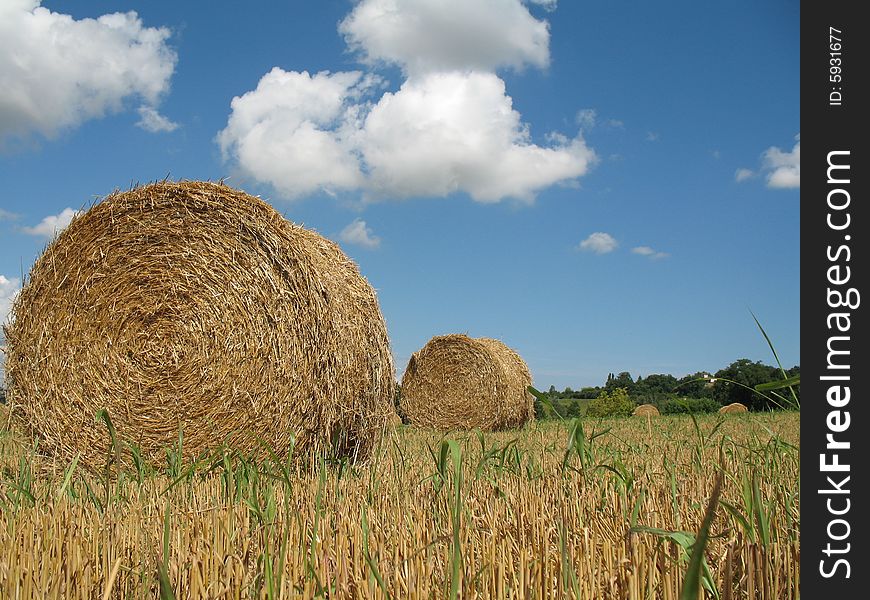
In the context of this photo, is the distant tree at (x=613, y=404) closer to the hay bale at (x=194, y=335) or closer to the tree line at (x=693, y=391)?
the tree line at (x=693, y=391)

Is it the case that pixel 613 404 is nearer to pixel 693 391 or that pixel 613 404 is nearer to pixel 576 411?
pixel 693 391

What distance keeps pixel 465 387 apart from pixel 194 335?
7.74 m

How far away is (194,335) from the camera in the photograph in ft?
17.4

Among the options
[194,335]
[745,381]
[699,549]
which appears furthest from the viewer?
[745,381]

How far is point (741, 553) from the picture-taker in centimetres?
230

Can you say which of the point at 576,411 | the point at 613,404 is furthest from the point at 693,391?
the point at 576,411

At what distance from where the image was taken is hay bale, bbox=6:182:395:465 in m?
5.07

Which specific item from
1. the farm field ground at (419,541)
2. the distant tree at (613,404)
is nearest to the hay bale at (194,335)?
the farm field ground at (419,541)

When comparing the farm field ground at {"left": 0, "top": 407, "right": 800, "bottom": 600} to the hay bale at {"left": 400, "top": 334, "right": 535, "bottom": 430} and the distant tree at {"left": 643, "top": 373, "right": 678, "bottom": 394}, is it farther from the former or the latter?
the distant tree at {"left": 643, "top": 373, "right": 678, "bottom": 394}

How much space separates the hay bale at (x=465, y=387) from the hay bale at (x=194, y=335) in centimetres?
685

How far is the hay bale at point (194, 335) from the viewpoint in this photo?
507 cm

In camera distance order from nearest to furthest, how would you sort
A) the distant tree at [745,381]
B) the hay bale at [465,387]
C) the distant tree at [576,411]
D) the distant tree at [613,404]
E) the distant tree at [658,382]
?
the distant tree at [576,411] → the hay bale at [465,387] → the distant tree at [613,404] → the distant tree at [745,381] → the distant tree at [658,382]
